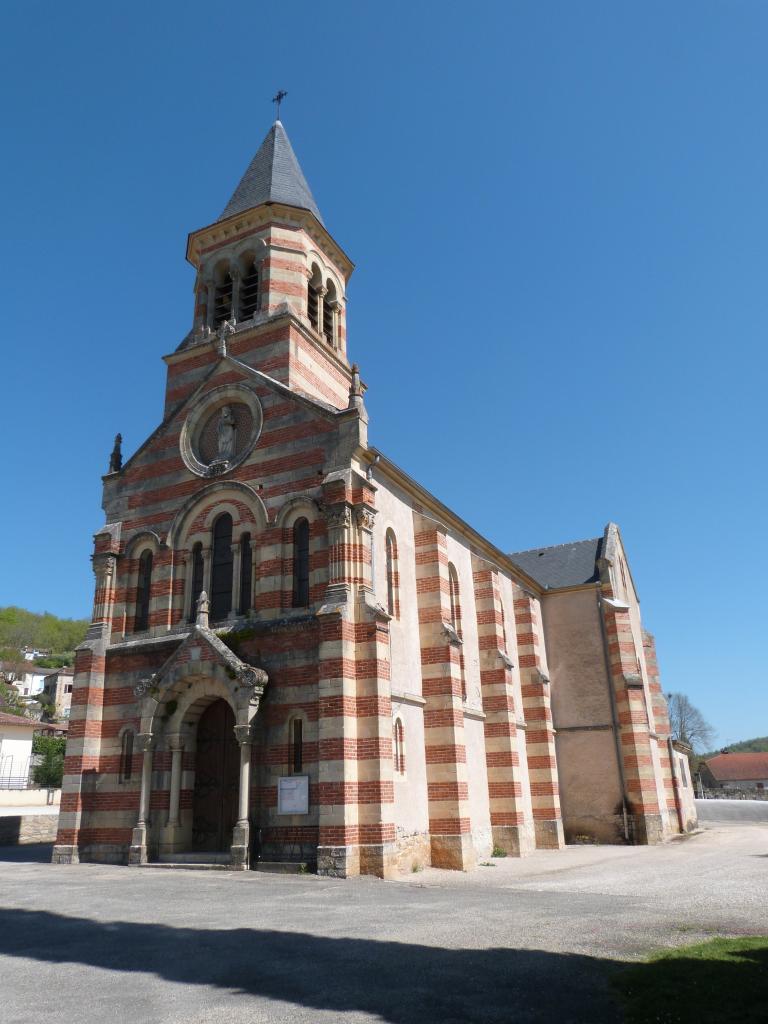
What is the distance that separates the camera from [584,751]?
28.2m

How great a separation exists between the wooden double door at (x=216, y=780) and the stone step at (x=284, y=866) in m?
1.78

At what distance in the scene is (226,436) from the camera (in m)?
20.8

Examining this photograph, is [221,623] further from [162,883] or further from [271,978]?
[271,978]

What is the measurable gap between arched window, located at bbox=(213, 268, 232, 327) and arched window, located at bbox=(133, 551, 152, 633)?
26.5 ft

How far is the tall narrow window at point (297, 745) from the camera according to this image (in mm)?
16656

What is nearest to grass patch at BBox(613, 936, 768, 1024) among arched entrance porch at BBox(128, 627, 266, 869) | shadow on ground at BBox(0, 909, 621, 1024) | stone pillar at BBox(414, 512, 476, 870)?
shadow on ground at BBox(0, 909, 621, 1024)

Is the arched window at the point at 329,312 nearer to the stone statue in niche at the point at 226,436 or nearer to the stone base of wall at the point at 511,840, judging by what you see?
the stone statue in niche at the point at 226,436

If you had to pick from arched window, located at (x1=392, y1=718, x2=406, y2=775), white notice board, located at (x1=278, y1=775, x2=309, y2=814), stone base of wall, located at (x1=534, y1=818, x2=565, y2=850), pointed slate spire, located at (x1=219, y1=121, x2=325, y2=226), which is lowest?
stone base of wall, located at (x1=534, y1=818, x2=565, y2=850)

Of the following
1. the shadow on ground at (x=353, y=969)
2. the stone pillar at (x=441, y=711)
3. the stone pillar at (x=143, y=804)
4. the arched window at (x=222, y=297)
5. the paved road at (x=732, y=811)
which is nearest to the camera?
the shadow on ground at (x=353, y=969)

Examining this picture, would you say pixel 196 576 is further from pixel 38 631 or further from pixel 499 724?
pixel 38 631

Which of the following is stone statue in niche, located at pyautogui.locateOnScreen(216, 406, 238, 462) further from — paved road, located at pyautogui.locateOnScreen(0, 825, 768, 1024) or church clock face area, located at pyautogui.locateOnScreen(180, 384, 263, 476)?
paved road, located at pyautogui.locateOnScreen(0, 825, 768, 1024)

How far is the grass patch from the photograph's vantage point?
18.8ft

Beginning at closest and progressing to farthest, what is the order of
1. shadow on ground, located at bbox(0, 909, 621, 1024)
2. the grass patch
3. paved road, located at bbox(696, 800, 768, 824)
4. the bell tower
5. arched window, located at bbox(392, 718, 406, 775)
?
the grass patch
shadow on ground, located at bbox(0, 909, 621, 1024)
arched window, located at bbox(392, 718, 406, 775)
the bell tower
paved road, located at bbox(696, 800, 768, 824)

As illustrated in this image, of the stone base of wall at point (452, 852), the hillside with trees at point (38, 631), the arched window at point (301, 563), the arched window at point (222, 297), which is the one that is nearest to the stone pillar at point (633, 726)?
the stone base of wall at point (452, 852)
